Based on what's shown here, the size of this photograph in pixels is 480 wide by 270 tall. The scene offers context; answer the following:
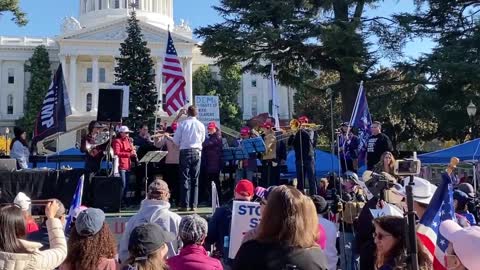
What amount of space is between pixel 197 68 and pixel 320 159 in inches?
2852

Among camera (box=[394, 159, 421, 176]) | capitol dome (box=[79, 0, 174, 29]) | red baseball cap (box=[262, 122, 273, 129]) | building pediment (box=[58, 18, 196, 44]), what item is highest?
capitol dome (box=[79, 0, 174, 29])

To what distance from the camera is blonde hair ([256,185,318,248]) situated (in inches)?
133

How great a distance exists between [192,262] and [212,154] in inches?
323

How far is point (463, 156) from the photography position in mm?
19578

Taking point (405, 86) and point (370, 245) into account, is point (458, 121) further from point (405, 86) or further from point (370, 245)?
point (370, 245)

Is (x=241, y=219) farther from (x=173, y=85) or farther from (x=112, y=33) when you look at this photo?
(x=112, y=33)

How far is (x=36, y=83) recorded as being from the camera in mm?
86375

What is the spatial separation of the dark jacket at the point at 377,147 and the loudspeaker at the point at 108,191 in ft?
16.8

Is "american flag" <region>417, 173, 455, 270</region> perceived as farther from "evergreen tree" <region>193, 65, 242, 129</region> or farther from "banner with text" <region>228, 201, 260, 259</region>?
"evergreen tree" <region>193, 65, 242, 129</region>

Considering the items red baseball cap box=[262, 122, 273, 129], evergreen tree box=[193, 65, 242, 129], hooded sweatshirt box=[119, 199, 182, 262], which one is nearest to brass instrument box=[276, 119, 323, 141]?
red baseball cap box=[262, 122, 273, 129]

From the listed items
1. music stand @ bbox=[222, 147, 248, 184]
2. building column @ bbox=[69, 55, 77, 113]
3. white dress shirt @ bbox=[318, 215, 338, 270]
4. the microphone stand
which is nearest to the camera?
the microphone stand

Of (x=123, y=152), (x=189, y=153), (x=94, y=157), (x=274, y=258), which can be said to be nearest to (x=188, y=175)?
(x=189, y=153)

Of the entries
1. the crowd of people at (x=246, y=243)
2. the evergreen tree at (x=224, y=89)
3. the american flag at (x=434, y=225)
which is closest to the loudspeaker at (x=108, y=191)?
the crowd of people at (x=246, y=243)

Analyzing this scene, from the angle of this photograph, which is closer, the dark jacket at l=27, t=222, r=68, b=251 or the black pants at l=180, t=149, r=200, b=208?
the dark jacket at l=27, t=222, r=68, b=251
